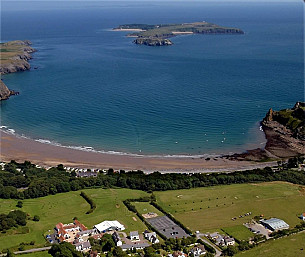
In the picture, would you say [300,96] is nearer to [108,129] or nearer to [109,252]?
[108,129]

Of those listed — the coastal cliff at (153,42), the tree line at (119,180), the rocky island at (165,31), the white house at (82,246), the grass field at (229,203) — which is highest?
the rocky island at (165,31)

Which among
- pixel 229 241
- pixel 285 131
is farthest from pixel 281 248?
pixel 285 131

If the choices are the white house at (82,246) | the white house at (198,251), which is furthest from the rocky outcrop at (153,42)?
the white house at (198,251)

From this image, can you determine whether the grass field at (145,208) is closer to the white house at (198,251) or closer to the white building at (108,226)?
the white building at (108,226)

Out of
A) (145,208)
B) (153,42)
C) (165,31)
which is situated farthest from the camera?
(165,31)

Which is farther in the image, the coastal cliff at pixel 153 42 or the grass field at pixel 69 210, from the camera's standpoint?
the coastal cliff at pixel 153 42

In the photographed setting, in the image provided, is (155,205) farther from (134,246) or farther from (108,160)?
(108,160)

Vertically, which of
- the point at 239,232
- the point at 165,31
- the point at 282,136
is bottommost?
the point at 239,232
